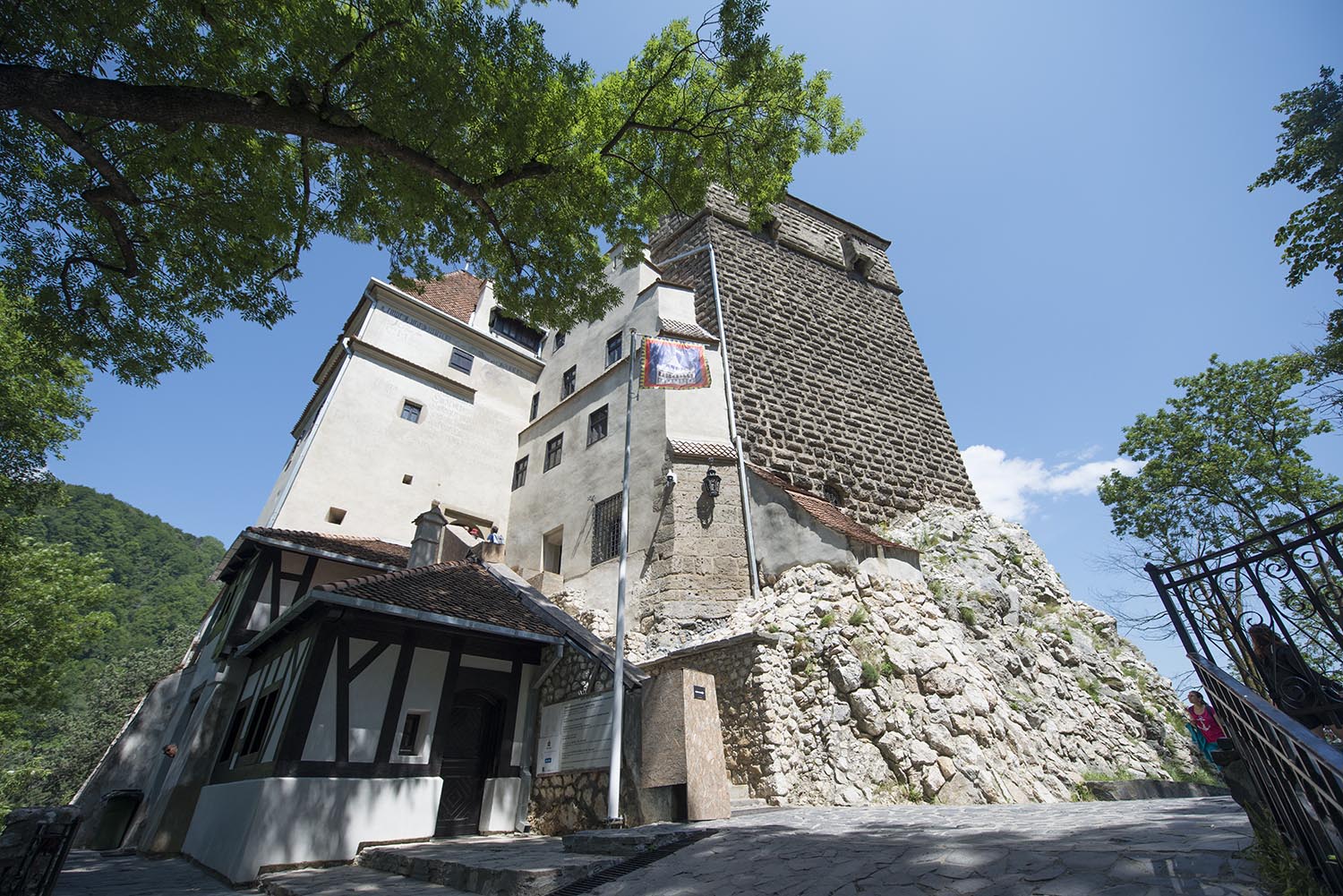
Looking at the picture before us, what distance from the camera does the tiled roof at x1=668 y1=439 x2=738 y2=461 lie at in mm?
12773

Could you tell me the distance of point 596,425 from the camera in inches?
610

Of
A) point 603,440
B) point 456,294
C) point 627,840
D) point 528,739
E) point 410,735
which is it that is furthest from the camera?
point 456,294

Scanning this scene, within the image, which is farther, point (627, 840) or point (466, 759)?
point (466, 759)

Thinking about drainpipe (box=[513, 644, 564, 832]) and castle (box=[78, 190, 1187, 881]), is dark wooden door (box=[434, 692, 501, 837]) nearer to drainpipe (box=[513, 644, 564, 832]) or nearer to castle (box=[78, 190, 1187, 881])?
castle (box=[78, 190, 1187, 881])

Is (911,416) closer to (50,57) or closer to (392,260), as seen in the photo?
(392,260)

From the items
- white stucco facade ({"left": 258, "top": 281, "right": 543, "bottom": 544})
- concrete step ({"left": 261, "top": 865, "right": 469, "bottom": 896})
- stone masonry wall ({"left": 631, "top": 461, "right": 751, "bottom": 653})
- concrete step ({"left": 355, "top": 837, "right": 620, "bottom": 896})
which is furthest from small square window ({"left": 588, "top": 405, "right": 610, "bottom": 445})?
concrete step ({"left": 261, "top": 865, "right": 469, "bottom": 896})

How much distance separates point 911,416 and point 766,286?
5.75 metres

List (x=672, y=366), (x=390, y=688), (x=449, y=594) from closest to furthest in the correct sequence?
(x=390, y=688) < (x=449, y=594) < (x=672, y=366)

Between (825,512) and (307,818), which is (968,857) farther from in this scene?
(825,512)

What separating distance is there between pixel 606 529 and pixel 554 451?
14.5ft

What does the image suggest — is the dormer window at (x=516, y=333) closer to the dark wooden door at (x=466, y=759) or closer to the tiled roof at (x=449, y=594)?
the tiled roof at (x=449, y=594)

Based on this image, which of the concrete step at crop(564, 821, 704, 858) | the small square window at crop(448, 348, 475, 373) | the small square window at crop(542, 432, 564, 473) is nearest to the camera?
the concrete step at crop(564, 821, 704, 858)

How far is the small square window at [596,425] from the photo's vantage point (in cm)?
1520

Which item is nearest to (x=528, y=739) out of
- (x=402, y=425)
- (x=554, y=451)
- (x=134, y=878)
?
(x=134, y=878)
